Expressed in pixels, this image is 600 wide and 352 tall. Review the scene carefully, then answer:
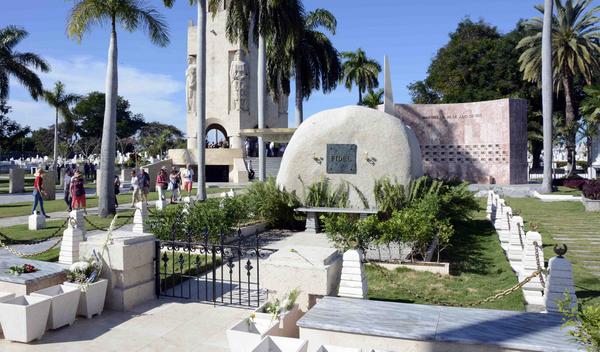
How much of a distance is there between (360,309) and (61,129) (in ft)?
259

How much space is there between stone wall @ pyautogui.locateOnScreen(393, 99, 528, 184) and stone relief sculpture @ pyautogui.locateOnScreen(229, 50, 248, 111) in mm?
17977

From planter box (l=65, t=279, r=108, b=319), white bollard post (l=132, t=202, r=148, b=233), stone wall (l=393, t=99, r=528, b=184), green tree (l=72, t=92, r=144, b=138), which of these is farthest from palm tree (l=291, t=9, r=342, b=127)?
green tree (l=72, t=92, r=144, b=138)

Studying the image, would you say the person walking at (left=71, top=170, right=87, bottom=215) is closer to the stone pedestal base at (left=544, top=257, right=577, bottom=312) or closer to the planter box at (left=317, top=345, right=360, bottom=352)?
the planter box at (left=317, top=345, right=360, bottom=352)

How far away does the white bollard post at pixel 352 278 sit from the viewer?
5.86 metres

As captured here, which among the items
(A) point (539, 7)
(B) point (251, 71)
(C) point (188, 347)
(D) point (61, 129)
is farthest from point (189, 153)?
(D) point (61, 129)

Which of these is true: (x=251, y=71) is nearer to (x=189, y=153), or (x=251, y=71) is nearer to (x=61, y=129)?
(x=189, y=153)

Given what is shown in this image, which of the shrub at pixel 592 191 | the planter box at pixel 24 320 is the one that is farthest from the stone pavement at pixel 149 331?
the shrub at pixel 592 191

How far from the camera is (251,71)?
44.7 metres

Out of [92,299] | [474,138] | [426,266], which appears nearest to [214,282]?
[92,299]

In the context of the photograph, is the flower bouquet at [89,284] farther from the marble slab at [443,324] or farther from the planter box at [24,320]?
the marble slab at [443,324]

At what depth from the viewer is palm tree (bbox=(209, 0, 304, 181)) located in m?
25.4

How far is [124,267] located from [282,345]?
137 inches

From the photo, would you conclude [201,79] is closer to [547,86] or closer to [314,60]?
[314,60]

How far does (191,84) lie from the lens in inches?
1811
